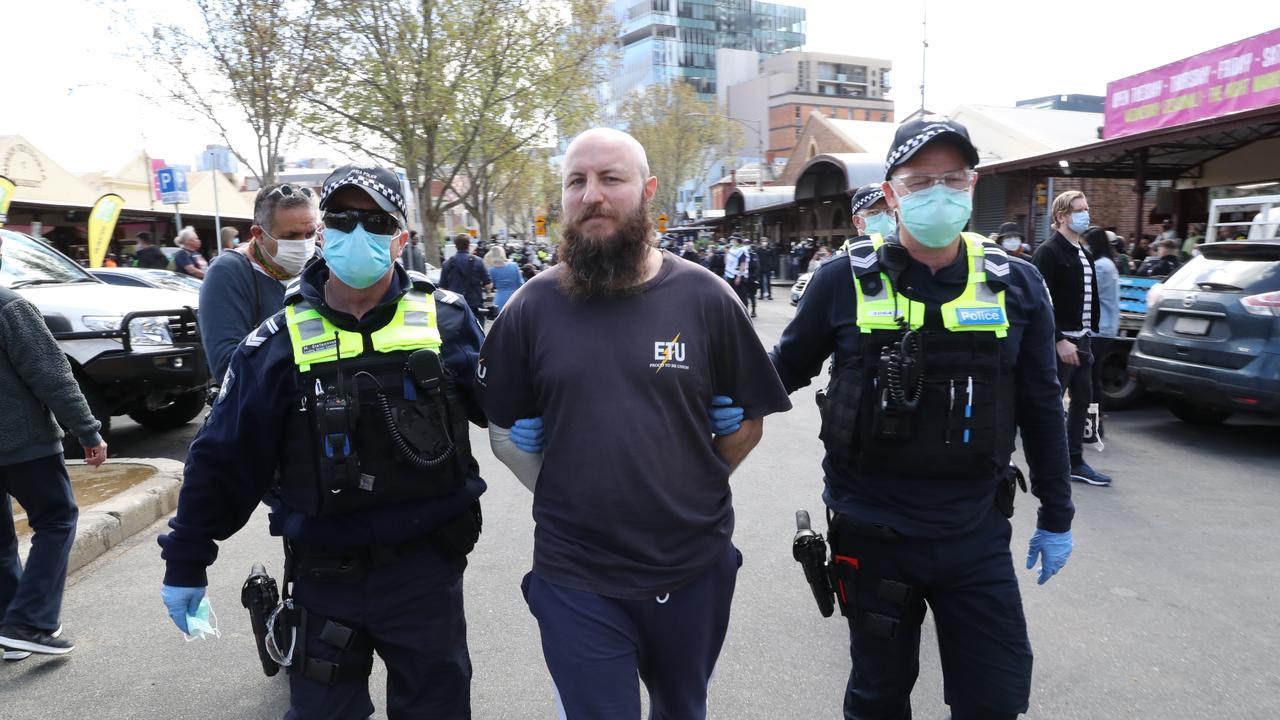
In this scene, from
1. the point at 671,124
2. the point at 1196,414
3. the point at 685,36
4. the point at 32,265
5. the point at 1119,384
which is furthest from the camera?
the point at 685,36

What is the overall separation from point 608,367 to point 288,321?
3.08 feet

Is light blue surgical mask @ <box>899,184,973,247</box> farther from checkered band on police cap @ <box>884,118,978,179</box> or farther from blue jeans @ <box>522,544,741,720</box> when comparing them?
blue jeans @ <box>522,544,741,720</box>

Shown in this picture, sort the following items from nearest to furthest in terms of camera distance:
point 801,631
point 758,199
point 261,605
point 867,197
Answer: point 261,605 → point 801,631 → point 867,197 → point 758,199

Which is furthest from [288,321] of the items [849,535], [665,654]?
[849,535]

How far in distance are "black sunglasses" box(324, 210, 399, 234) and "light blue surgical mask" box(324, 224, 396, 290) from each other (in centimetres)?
2

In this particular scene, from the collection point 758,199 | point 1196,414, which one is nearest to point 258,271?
point 1196,414

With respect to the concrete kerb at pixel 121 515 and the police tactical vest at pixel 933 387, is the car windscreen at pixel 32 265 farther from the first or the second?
the police tactical vest at pixel 933 387

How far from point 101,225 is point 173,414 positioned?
9.57 m

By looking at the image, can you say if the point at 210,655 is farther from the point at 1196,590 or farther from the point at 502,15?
the point at 502,15

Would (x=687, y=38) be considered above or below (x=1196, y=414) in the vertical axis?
above

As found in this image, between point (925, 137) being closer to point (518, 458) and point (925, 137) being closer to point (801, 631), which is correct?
point (518, 458)

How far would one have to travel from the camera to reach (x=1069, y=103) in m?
65.2

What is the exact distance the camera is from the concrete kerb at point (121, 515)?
480 cm

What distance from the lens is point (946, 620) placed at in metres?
2.37
